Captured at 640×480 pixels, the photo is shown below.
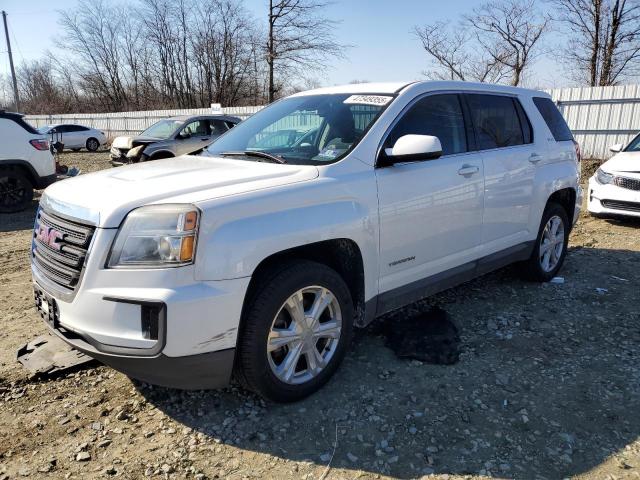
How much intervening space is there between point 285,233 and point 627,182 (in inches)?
267

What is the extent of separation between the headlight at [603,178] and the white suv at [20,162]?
31.2 ft

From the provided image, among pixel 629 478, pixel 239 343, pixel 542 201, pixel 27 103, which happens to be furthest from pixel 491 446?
pixel 27 103

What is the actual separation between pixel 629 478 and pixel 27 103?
5970cm

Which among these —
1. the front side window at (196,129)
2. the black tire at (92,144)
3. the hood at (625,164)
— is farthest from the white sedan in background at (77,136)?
the hood at (625,164)

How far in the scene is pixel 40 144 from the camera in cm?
922

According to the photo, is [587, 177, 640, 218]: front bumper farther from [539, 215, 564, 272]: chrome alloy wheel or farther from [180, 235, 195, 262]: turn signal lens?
[180, 235, 195, 262]: turn signal lens

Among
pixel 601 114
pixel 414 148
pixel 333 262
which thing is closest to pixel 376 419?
pixel 333 262

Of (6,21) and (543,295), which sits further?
(6,21)

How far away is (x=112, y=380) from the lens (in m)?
3.28

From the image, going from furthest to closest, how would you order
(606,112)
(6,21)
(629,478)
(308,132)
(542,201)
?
(6,21) < (606,112) < (542,201) < (308,132) < (629,478)

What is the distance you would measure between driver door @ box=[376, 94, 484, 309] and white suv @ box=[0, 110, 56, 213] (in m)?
8.08

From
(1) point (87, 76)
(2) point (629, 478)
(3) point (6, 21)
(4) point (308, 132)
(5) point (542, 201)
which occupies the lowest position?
(2) point (629, 478)

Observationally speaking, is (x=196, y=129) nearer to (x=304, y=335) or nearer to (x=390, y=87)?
(x=390, y=87)

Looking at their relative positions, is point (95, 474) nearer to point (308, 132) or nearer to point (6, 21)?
point (308, 132)
